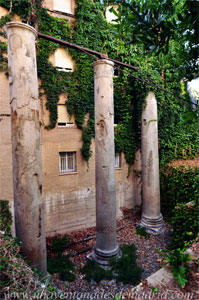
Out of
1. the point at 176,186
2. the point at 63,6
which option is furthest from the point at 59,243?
the point at 63,6

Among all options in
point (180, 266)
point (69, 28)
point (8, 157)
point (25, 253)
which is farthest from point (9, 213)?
point (69, 28)

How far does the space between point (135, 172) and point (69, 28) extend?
8142mm

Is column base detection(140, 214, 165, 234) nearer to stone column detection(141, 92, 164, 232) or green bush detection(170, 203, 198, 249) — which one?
stone column detection(141, 92, 164, 232)

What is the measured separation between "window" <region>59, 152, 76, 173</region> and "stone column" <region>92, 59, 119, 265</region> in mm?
3351

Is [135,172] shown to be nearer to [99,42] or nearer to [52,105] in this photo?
[52,105]

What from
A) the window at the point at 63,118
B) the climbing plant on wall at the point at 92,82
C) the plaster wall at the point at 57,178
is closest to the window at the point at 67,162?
the plaster wall at the point at 57,178

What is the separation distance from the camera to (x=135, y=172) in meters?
10.3

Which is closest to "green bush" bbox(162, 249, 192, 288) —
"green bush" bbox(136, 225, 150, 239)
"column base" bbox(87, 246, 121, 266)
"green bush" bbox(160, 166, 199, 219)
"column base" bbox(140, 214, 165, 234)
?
"column base" bbox(87, 246, 121, 266)

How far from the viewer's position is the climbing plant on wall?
8086mm

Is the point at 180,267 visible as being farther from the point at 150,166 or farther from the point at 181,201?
the point at 181,201

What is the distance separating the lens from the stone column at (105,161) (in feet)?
19.2

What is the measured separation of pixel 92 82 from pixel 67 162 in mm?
4264

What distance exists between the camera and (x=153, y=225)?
8367 mm

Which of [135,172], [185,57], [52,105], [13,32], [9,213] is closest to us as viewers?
[185,57]
